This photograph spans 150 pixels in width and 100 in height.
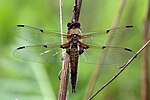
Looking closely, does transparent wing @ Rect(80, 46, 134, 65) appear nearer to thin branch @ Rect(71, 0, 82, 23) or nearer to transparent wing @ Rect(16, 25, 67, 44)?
transparent wing @ Rect(16, 25, 67, 44)

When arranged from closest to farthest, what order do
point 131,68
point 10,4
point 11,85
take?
point 11,85 → point 131,68 → point 10,4

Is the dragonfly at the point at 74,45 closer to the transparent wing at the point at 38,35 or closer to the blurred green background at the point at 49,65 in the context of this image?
the transparent wing at the point at 38,35

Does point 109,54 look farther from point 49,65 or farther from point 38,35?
point 49,65

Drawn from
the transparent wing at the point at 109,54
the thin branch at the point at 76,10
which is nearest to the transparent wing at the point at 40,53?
the transparent wing at the point at 109,54

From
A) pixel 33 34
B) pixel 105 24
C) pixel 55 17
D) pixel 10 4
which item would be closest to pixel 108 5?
pixel 105 24

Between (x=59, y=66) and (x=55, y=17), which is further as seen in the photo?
(x=55, y=17)

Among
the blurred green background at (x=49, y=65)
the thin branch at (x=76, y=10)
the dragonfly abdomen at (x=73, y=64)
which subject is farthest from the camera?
the blurred green background at (x=49, y=65)

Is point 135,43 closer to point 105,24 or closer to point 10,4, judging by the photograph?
point 105,24

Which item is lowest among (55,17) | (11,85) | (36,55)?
(11,85)
